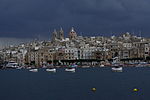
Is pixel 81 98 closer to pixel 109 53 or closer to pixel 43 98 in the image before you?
pixel 43 98

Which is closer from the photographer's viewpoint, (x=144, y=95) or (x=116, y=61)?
(x=144, y=95)

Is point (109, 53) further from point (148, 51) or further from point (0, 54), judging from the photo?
point (0, 54)

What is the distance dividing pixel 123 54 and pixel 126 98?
415ft

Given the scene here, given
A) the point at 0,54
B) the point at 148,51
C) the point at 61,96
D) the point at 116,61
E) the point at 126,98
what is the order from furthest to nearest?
the point at 0,54 < the point at 148,51 < the point at 116,61 < the point at 61,96 < the point at 126,98

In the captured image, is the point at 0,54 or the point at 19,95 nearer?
the point at 19,95

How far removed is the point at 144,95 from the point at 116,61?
108112 mm

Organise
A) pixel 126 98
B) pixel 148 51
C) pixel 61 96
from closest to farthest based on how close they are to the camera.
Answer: pixel 126 98 → pixel 61 96 → pixel 148 51

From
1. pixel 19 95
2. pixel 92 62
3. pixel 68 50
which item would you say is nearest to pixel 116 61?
pixel 92 62

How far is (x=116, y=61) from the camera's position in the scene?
140500 millimetres

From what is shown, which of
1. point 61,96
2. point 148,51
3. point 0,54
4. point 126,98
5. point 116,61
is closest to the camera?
point 126,98

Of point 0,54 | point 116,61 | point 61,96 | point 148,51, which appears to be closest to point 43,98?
point 61,96

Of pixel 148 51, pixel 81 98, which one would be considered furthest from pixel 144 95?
pixel 148 51

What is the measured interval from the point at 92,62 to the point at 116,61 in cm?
1011

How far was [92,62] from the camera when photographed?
474 feet
